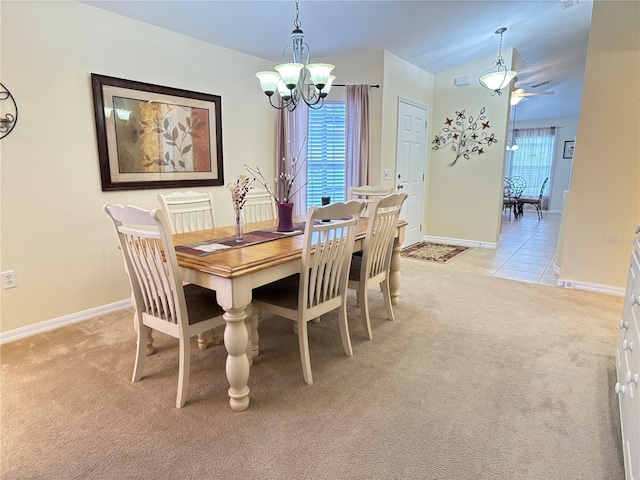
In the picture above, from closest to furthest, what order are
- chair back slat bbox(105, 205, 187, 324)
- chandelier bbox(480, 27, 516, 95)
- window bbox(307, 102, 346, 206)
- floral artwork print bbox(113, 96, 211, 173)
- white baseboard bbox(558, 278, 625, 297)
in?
1. chair back slat bbox(105, 205, 187, 324)
2. floral artwork print bbox(113, 96, 211, 173)
3. white baseboard bbox(558, 278, 625, 297)
4. chandelier bbox(480, 27, 516, 95)
5. window bbox(307, 102, 346, 206)

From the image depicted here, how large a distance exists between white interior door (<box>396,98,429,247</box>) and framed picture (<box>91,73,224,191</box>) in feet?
7.64

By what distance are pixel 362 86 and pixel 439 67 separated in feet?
5.47

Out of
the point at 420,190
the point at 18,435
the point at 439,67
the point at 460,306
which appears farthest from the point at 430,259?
the point at 18,435

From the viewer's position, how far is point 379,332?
8.86ft

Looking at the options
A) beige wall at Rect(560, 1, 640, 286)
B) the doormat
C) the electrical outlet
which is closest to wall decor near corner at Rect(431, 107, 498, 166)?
the doormat

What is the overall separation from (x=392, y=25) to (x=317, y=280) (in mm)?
2858

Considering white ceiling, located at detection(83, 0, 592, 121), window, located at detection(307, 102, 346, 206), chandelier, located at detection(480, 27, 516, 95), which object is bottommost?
window, located at detection(307, 102, 346, 206)

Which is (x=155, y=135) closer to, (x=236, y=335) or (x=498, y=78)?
(x=236, y=335)

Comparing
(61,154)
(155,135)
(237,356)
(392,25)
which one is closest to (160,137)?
(155,135)

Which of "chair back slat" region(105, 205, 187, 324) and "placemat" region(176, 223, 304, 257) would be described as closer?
"chair back slat" region(105, 205, 187, 324)

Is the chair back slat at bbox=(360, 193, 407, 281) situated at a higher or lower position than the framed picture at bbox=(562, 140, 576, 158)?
lower

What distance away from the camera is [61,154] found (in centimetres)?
265

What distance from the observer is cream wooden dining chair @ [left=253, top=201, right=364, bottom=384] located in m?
1.94

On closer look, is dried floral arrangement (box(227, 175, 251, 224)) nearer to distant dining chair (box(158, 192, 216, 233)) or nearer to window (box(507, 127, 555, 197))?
distant dining chair (box(158, 192, 216, 233))
